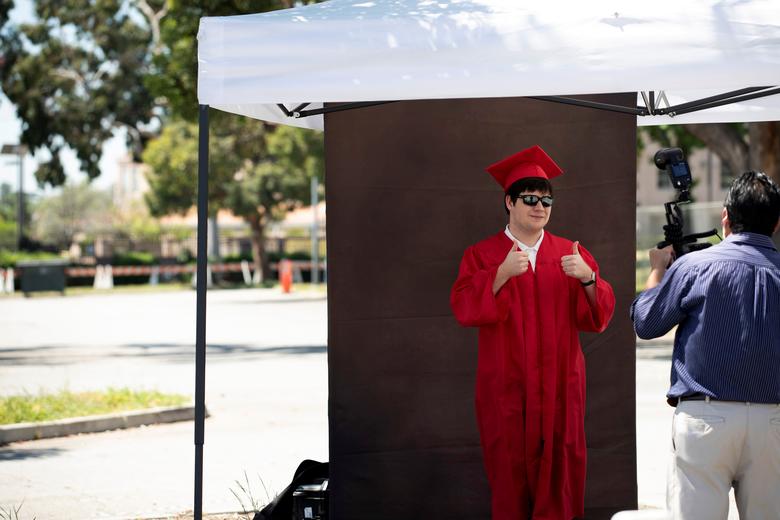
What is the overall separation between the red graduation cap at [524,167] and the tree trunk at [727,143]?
42.2ft

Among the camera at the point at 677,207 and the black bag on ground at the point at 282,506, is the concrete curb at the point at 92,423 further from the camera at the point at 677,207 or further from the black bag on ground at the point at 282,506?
the camera at the point at 677,207

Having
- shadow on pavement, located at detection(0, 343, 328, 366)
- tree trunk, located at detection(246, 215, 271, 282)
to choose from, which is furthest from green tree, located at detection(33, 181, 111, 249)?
shadow on pavement, located at detection(0, 343, 328, 366)

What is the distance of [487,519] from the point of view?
6.00 m

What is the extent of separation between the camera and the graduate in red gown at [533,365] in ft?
15.8

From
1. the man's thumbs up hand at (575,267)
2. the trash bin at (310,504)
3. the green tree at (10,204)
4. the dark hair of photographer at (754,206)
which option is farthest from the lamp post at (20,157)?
the green tree at (10,204)

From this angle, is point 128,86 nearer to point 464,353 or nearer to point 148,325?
point 148,325

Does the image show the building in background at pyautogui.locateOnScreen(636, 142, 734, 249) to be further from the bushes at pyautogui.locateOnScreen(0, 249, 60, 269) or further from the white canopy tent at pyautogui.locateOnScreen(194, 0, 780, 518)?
the white canopy tent at pyautogui.locateOnScreen(194, 0, 780, 518)

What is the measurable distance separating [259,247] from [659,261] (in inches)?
1777

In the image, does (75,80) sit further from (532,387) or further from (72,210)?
(72,210)

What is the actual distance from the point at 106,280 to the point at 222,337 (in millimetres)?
30189

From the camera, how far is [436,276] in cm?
603

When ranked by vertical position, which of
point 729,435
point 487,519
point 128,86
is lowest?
point 487,519

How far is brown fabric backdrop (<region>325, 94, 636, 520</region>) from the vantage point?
233 inches

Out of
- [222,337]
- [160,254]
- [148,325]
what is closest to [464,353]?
[222,337]
